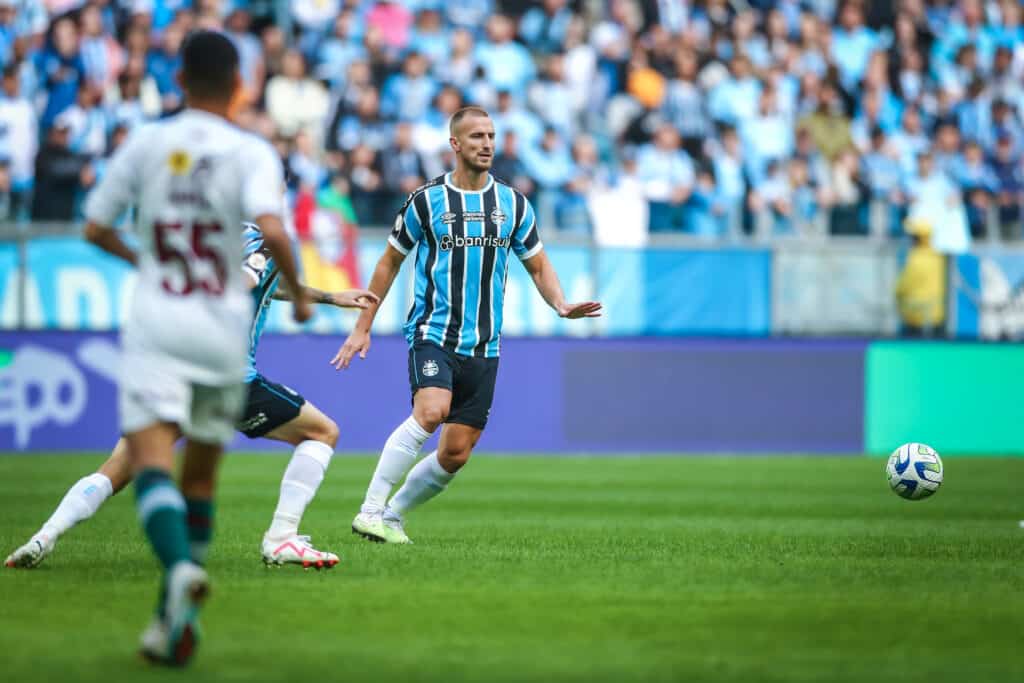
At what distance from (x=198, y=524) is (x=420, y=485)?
12.4ft

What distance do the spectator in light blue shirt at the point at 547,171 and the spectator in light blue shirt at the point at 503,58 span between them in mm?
1485

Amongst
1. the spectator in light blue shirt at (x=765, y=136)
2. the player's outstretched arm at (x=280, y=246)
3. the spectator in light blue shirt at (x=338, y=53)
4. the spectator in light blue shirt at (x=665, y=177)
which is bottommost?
the player's outstretched arm at (x=280, y=246)

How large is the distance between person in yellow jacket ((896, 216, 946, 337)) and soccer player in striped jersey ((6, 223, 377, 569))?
1176 centimetres

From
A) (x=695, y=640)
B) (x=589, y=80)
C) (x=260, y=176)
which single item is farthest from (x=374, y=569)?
(x=589, y=80)

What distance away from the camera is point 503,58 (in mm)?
21250

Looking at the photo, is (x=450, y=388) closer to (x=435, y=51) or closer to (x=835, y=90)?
(x=435, y=51)

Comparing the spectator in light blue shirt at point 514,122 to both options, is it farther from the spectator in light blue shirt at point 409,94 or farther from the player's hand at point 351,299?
the player's hand at point 351,299

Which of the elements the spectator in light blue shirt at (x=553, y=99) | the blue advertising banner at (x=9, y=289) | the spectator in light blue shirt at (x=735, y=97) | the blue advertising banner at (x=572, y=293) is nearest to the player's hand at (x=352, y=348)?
the blue advertising banner at (x=572, y=293)

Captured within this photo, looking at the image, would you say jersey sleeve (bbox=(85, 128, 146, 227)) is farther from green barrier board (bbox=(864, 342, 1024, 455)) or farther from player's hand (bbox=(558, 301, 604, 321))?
green barrier board (bbox=(864, 342, 1024, 455))

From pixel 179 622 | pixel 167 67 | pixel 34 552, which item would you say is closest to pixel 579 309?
pixel 34 552

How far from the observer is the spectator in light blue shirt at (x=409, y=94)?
785 inches

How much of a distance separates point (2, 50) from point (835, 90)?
10896 mm

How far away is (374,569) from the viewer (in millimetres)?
8367

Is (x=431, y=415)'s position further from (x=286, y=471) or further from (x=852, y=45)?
(x=852, y=45)
